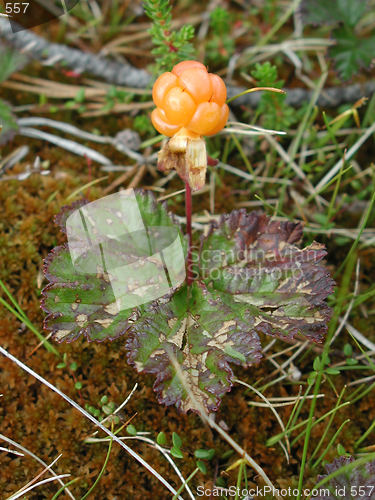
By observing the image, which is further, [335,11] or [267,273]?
[335,11]

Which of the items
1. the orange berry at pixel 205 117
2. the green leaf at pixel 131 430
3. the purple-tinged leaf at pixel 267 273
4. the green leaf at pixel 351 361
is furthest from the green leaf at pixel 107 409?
the orange berry at pixel 205 117

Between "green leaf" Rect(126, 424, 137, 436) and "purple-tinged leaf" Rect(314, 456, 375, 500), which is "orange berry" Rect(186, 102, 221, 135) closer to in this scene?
"green leaf" Rect(126, 424, 137, 436)

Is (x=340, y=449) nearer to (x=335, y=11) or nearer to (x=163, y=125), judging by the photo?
(x=163, y=125)

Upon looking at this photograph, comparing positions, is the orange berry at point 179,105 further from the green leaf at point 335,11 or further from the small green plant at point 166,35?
the green leaf at point 335,11

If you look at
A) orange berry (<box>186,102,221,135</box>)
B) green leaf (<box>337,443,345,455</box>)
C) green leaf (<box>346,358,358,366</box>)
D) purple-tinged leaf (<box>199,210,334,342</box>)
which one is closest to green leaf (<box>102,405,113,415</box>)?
purple-tinged leaf (<box>199,210,334,342</box>)

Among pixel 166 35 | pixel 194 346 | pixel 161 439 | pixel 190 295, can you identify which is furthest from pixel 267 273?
pixel 166 35

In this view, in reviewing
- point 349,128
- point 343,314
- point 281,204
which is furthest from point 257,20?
point 343,314
